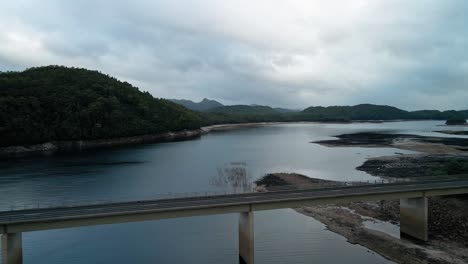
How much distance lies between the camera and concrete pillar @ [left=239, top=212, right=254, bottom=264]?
2264cm

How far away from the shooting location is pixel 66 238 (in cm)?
2875

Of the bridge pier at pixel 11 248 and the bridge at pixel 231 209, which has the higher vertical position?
the bridge at pixel 231 209

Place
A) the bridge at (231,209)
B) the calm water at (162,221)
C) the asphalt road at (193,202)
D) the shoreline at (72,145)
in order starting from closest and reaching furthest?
1. the bridge at (231,209)
2. the asphalt road at (193,202)
3. the calm water at (162,221)
4. the shoreline at (72,145)

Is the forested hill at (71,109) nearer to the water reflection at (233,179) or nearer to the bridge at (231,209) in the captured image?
the water reflection at (233,179)

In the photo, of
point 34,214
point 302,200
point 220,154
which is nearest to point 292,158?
point 220,154

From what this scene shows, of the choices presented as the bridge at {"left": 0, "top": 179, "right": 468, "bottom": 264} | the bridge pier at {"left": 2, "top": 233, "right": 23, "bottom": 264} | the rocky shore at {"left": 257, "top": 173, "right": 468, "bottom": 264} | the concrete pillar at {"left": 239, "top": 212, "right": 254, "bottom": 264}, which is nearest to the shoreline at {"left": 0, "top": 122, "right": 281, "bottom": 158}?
the bridge pier at {"left": 2, "top": 233, "right": 23, "bottom": 264}

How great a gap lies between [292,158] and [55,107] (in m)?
80.7

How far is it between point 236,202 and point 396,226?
17.0 metres

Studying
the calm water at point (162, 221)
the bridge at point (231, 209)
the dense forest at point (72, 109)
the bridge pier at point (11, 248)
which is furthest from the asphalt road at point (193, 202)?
the dense forest at point (72, 109)

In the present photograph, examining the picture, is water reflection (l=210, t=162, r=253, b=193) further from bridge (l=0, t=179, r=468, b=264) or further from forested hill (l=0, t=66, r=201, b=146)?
forested hill (l=0, t=66, r=201, b=146)

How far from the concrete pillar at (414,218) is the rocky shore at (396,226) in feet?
2.91

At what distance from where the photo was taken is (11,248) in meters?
19.5

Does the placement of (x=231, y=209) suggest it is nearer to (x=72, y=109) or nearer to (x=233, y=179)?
(x=233, y=179)

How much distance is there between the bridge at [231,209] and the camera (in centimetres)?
1975
